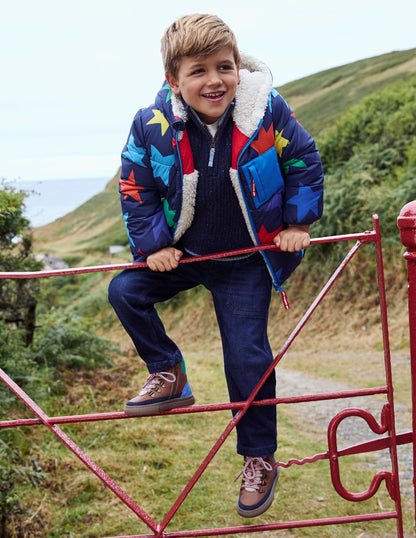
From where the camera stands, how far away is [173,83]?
2.30 metres

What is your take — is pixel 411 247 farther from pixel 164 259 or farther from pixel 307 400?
pixel 164 259

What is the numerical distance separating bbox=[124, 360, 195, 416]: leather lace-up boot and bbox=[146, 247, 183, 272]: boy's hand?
408 millimetres

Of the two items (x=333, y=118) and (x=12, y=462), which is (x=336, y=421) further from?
(x=333, y=118)

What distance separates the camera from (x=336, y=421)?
2.30m

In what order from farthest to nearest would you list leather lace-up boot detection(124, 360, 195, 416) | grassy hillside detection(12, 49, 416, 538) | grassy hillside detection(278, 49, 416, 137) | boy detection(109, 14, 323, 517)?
grassy hillside detection(278, 49, 416, 137)
grassy hillside detection(12, 49, 416, 538)
leather lace-up boot detection(124, 360, 195, 416)
boy detection(109, 14, 323, 517)

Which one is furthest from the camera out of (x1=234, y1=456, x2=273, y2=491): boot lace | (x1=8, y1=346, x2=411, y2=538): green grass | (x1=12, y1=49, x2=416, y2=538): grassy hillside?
(x1=12, y1=49, x2=416, y2=538): grassy hillside

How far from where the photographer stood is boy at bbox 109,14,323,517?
87.7 inches

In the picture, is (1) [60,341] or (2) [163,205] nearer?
(2) [163,205]

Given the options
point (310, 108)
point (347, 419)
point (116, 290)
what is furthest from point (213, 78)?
point (310, 108)

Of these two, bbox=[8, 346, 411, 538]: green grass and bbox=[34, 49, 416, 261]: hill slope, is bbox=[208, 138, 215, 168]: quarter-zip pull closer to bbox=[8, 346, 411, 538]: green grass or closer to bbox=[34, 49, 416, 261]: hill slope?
bbox=[8, 346, 411, 538]: green grass

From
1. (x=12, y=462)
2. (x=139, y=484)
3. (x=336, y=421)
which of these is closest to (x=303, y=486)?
→ (x=139, y=484)

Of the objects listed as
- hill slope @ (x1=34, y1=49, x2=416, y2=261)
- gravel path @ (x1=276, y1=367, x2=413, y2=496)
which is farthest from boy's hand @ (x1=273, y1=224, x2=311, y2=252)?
hill slope @ (x1=34, y1=49, x2=416, y2=261)

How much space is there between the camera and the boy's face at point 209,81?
2176 millimetres

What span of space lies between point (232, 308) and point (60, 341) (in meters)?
4.10
